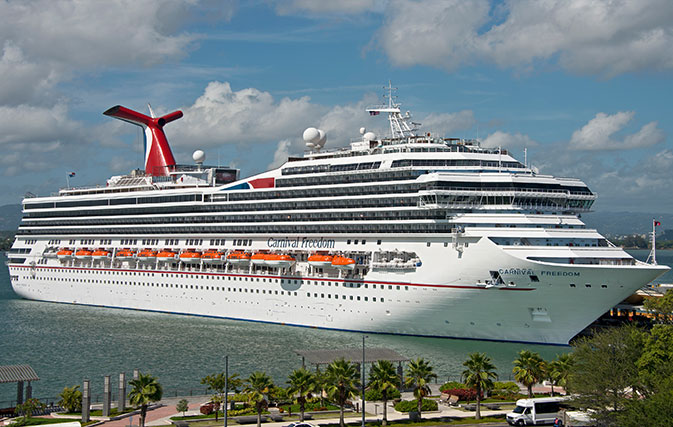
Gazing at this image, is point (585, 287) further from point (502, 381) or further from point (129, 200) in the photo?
point (129, 200)

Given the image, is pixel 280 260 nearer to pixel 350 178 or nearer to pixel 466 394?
pixel 350 178

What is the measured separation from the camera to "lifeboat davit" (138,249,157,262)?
62688mm

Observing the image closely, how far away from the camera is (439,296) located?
43750 mm

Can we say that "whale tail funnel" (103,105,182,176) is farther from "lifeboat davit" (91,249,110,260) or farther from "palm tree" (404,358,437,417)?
"palm tree" (404,358,437,417)

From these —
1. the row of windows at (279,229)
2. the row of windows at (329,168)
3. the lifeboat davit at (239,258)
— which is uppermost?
the row of windows at (329,168)

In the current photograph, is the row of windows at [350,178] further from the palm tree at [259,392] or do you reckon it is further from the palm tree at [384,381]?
the palm tree at [259,392]

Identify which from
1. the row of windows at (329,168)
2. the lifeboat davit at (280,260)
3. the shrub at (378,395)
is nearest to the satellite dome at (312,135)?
the row of windows at (329,168)

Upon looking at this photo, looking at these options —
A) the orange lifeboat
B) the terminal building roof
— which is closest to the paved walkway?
the terminal building roof

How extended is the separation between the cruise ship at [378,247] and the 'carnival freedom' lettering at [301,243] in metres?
0.10

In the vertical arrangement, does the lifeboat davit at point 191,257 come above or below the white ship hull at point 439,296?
above

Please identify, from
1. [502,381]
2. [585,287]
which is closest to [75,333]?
[502,381]

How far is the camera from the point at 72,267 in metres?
71.8

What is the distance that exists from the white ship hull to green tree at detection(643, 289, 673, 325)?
7465 millimetres

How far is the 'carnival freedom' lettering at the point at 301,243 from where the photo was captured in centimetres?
5112
